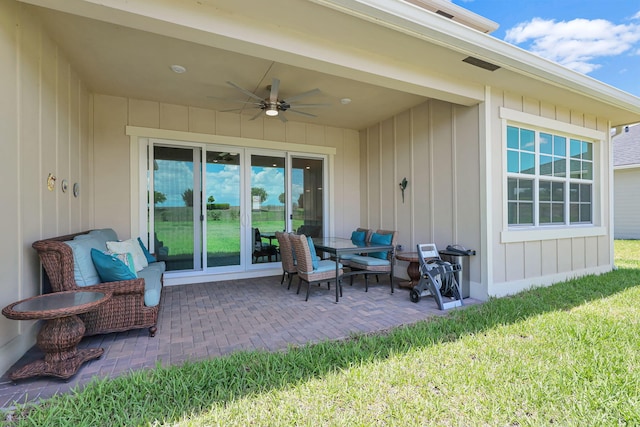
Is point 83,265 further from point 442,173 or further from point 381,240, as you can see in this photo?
point 442,173

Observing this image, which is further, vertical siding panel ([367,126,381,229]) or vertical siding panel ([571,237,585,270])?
vertical siding panel ([367,126,381,229])

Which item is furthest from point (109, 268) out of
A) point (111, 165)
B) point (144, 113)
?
point (144, 113)

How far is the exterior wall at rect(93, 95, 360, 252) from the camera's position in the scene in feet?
14.9

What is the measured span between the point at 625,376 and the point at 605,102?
14.7 ft

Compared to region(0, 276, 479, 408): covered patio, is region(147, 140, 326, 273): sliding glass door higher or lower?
higher

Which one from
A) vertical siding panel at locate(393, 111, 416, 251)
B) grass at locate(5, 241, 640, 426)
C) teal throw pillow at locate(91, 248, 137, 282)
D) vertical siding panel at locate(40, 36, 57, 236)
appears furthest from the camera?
vertical siding panel at locate(393, 111, 416, 251)

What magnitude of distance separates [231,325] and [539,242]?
461 cm

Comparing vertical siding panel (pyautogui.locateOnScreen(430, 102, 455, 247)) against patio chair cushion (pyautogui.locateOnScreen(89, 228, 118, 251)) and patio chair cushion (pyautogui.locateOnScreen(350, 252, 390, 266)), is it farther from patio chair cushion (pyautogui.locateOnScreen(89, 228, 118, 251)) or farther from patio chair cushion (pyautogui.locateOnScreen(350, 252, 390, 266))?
patio chair cushion (pyautogui.locateOnScreen(89, 228, 118, 251))

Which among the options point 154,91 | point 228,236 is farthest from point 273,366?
point 154,91

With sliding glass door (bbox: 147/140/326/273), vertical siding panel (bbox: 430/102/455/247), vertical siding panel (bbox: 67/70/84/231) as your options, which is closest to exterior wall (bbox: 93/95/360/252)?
sliding glass door (bbox: 147/140/326/273)

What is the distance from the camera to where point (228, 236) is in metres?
5.44

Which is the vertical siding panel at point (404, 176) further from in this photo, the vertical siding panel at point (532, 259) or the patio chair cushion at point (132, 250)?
the patio chair cushion at point (132, 250)

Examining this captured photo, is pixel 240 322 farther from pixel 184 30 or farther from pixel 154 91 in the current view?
pixel 154 91

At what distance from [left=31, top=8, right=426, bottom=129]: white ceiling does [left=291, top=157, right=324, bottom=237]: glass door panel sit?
3.99 ft
